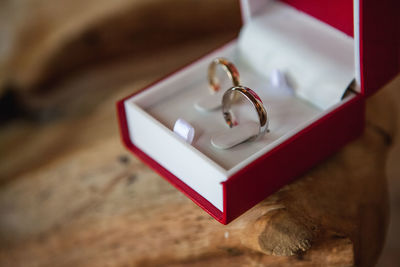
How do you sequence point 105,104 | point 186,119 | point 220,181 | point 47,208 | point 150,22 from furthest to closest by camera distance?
point 150,22, point 105,104, point 47,208, point 186,119, point 220,181

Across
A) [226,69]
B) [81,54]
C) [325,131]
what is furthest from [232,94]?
[81,54]

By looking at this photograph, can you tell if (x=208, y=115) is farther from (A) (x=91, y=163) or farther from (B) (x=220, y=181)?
(A) (x=91, y=163)

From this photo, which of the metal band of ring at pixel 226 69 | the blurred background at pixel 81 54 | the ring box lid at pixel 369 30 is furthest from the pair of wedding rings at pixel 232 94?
the blurred background at pixel 81 54

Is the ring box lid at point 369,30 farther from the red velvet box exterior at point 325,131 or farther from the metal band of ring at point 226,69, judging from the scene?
the metal band of ring at point 226,69

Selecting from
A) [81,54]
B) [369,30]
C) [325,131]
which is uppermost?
[369,30]

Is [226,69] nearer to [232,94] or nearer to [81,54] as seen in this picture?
[232,94]


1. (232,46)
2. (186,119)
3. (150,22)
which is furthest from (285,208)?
(150,22)

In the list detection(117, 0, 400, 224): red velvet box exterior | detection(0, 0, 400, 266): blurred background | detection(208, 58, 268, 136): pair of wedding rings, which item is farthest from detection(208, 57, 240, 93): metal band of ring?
detection(0, 0, 400, 266): blurred background
